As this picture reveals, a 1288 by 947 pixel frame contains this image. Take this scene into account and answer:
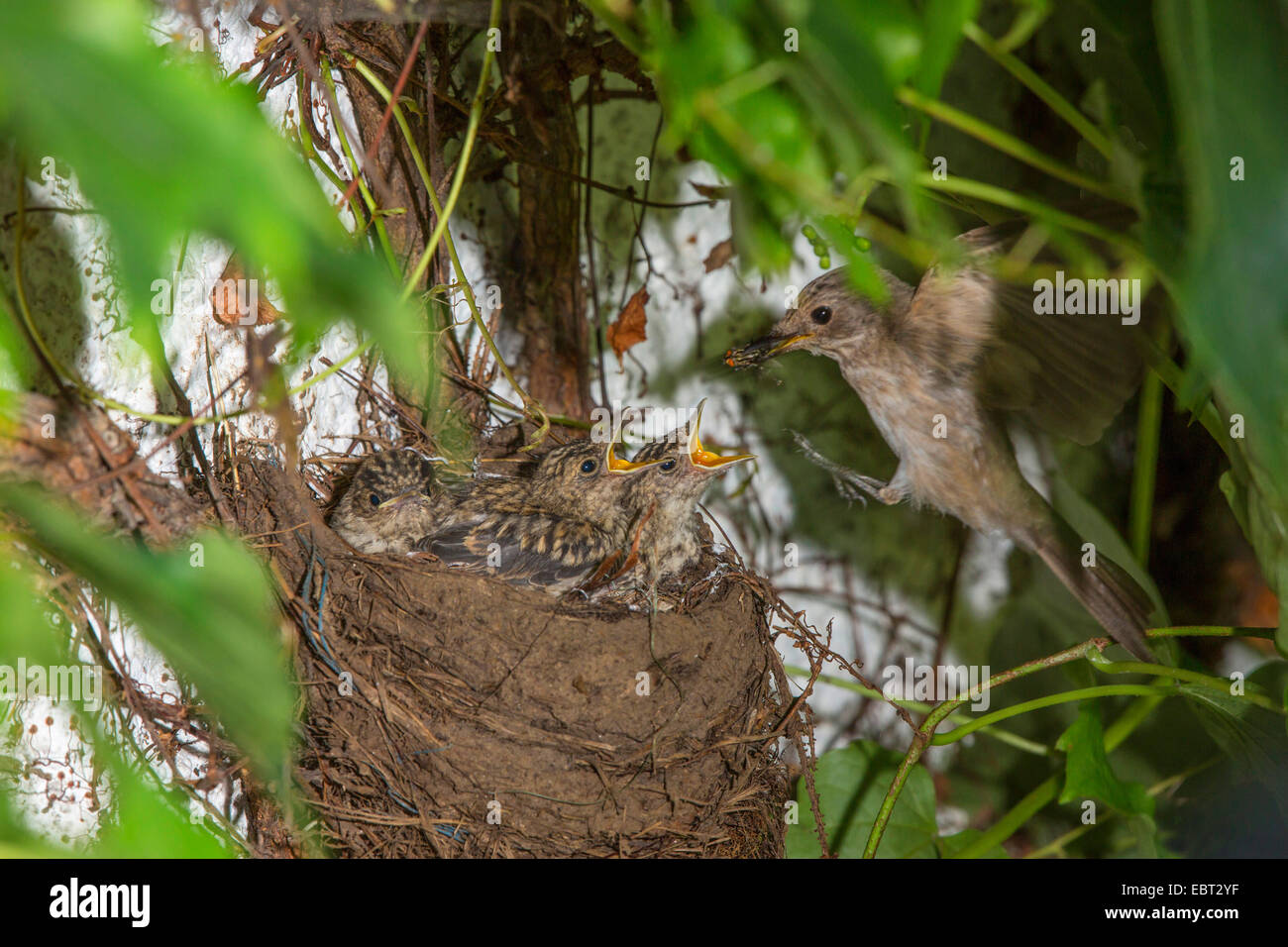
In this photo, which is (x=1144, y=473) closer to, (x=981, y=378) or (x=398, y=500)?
(x=981, y=378)

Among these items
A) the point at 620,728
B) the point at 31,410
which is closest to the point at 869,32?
the point at 31,410

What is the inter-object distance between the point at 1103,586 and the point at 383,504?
1616 millimetres

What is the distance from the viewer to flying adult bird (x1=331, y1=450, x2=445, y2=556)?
→ 2045 millimetres

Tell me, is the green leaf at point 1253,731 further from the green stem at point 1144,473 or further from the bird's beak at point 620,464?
the bird's beak at point 620,464

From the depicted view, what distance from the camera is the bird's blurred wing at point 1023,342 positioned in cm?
188

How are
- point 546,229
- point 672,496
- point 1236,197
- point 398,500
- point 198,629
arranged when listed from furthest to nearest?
1. point 546,229
2. point 672,496
3. point 398,500
4. point 1236,197
5. point 198,629

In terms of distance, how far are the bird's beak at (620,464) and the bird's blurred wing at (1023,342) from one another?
678 mm

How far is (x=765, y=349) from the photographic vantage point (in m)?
2.23

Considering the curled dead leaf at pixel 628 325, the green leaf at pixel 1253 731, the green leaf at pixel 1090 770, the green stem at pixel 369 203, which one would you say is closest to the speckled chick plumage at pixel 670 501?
the curled dead leaf at pixel 628 325

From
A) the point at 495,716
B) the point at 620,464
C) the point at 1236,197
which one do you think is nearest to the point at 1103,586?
the point at 620,464

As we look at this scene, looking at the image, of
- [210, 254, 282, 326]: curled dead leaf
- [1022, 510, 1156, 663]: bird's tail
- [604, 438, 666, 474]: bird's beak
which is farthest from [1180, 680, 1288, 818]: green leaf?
[210, 254, 282, 326]: curled dead leaf

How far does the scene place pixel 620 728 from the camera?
178 cm

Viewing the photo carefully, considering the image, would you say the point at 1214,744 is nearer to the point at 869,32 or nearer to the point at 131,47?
the point at 869,32
